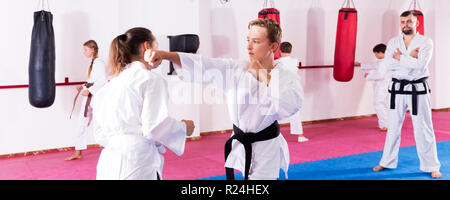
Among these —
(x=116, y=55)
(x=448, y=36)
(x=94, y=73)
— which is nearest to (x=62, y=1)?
(x=94, y=73)

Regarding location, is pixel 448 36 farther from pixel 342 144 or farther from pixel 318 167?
pixel 318 167

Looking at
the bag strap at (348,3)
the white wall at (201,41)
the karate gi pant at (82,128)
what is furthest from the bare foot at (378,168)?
the bag strap at (348,3)

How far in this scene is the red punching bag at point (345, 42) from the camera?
6.34m

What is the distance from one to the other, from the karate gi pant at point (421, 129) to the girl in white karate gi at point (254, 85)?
220 centimetres

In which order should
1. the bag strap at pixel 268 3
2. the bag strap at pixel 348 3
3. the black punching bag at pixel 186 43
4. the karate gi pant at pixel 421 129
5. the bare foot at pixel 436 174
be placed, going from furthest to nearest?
the bag strap at pixel 348 3 → the bag strap at pixel 268 3 → the black punching bag at pixel 186 43 → the karate gi pant at pixel 421 129 → the bare foot at pixel 436 174

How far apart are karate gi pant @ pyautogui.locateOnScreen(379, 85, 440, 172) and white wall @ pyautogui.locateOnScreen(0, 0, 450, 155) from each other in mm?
2733

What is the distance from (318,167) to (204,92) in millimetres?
2329

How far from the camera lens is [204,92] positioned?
6.02m

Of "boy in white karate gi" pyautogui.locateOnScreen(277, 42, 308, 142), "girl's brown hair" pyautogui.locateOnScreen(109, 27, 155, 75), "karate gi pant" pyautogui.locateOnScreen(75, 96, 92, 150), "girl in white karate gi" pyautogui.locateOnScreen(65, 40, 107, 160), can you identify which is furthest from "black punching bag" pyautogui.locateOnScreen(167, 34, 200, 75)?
"girl's brown hair" pyautogui.locateOnScreen(109, 27, 155, 75)

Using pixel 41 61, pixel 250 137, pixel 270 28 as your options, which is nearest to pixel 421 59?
pixel 270 28

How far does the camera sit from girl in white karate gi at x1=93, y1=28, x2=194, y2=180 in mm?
1794

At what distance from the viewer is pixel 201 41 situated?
232 inches

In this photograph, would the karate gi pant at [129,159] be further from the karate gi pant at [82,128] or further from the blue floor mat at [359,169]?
the karate gi pant at [82,128]

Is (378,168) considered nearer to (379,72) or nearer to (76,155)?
(379,72)
